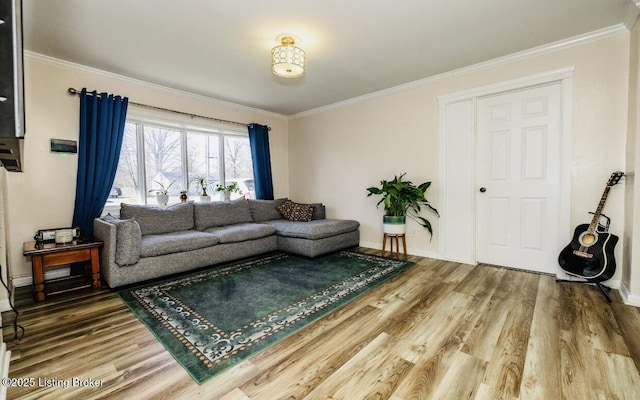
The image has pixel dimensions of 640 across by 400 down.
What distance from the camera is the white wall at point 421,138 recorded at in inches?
106

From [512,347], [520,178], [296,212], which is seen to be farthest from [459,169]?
[296,212]

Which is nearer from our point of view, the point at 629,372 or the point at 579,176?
the point at 629,372

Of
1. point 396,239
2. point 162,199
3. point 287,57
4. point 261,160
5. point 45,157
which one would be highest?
point 287,57

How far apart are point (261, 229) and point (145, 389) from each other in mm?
2649

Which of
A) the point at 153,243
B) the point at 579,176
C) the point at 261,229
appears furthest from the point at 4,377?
the point at 579,176

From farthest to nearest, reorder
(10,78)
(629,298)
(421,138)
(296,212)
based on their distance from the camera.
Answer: (296,212) < (421,138) < (629,298) < (10,78)

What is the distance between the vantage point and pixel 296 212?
473 cm

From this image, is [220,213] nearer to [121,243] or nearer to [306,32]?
[121,243]

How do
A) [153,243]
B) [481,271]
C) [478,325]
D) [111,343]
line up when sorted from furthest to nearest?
[481,271] < [153,243] < [478,325] < [111,343]

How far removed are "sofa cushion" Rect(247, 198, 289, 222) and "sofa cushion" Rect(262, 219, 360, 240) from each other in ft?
1.13

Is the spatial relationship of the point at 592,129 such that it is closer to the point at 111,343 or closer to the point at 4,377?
the point at 111,343

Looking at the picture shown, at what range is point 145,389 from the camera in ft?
4.67

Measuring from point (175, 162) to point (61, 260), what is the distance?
1.98 metres

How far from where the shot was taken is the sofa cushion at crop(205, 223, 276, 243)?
3.63m
